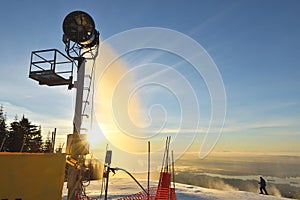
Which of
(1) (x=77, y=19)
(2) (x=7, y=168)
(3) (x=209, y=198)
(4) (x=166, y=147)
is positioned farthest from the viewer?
(3) (x=209, y=198)

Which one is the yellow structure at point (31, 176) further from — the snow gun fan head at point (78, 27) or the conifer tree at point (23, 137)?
the conifer tree at point (23, 137)

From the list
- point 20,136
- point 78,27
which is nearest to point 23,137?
point 20,136

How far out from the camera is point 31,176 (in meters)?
6.65

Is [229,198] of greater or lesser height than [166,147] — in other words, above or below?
below

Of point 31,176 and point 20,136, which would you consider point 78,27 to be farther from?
point 20,136

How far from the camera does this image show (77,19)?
11.7 meters

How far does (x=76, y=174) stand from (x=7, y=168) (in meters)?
4.65

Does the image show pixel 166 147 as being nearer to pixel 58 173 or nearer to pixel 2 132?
pixel 58 173

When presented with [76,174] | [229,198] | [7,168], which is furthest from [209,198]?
[7,168]

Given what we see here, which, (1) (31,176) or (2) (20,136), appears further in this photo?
(2) (20,136)

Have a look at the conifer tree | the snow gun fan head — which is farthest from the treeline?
the snow gun fan head

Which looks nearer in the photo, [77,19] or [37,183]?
[37,183]

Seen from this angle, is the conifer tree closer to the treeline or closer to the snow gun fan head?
the treeline

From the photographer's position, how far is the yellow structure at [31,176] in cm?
627
